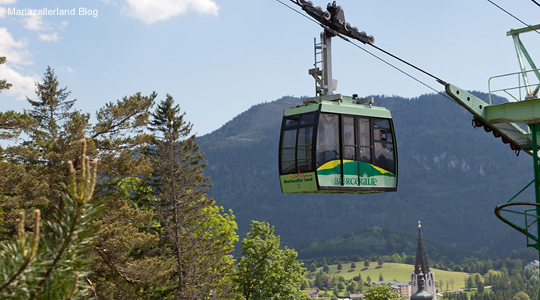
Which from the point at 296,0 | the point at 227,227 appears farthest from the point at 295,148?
the point at 227,227

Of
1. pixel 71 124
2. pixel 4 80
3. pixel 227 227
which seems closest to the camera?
pixel 4 80

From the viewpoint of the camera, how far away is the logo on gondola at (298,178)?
19.0 m

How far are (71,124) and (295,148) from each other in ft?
42.6

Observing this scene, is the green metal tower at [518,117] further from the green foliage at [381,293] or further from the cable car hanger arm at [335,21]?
the green foliage at [381,293]

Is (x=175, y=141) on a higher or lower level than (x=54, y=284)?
higher

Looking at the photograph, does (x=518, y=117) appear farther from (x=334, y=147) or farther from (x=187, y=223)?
(x=187, y=223)

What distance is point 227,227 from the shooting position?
4844cm

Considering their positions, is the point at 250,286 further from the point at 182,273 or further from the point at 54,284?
the point at 54,284

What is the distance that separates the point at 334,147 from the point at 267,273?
26772 millimetres

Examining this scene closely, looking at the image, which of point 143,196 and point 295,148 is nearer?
point 295,148

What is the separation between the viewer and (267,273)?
44.7m

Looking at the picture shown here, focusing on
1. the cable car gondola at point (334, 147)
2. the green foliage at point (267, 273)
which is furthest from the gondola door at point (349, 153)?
the green foliage at point (267, 273)

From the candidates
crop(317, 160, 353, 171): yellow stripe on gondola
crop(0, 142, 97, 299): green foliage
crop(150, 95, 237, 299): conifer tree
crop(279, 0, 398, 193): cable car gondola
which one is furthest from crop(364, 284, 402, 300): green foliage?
crop(0, 142, 97, 299): green foliage

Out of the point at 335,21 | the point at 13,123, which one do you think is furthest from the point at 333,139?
the point at 13,123
